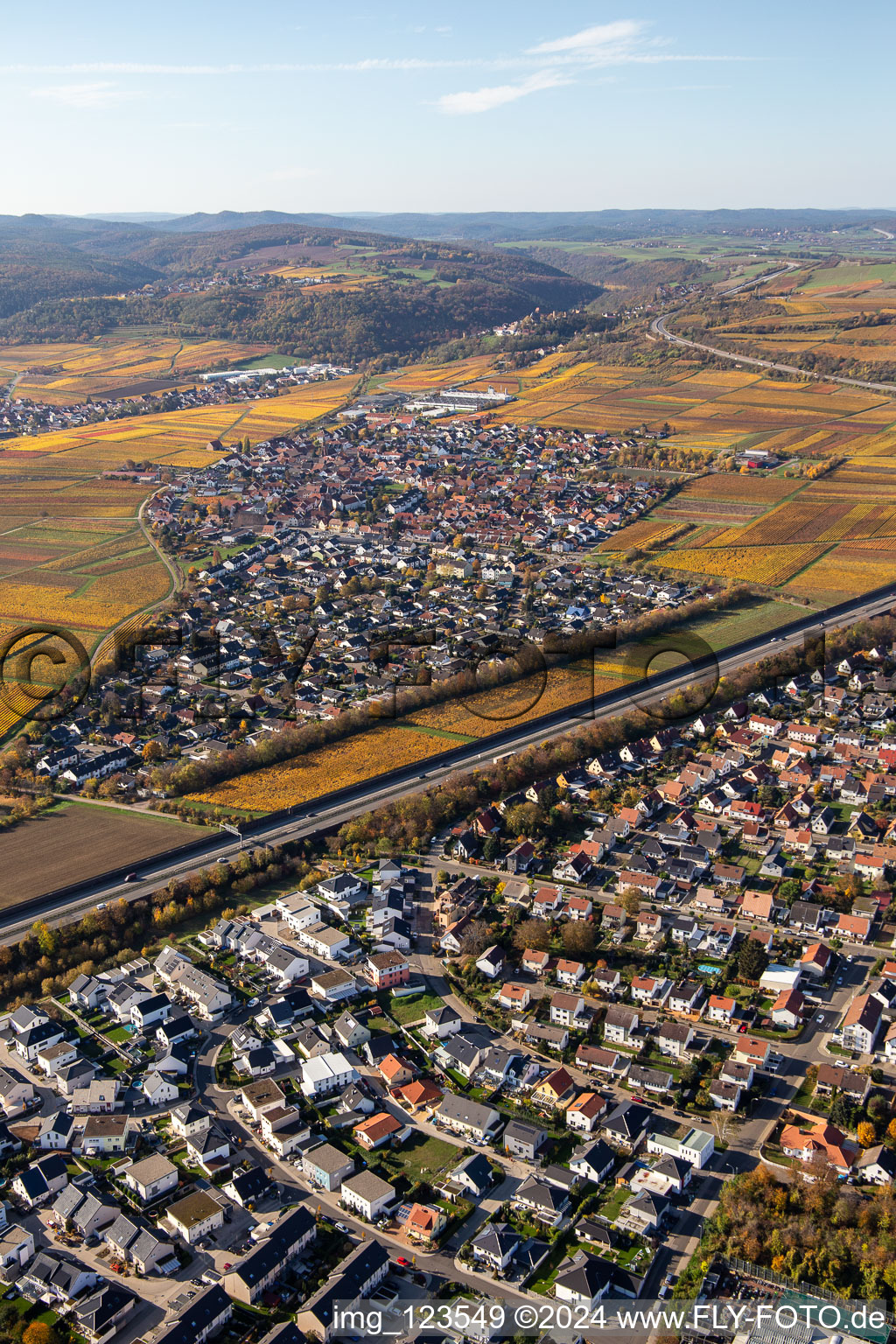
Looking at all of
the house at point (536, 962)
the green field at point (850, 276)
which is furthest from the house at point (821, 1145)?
the green field at point (850, 276)

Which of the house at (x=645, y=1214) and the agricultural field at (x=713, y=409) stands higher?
the agricultural field at (x=713, y=409)

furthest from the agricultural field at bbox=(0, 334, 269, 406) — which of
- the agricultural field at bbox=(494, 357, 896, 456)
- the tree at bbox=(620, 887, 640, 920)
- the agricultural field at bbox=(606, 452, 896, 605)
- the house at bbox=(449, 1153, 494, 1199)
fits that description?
the house at bbox=(449, 1153, 494, 1199)

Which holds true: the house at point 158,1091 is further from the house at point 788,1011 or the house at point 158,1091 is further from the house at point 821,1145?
the house at point 788,1011

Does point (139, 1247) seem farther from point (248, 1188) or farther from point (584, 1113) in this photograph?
point (584, 1113)

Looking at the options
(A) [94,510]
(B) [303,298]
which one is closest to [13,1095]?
(A) [94,510]

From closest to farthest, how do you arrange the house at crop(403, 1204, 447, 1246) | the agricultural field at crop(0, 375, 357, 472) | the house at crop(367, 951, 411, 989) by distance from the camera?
the house at crop(403, 1204, 447, 1246) → the house at crop(367, 951, 411, 989) → the agricultural field at crop(0, 375, 357, 472)

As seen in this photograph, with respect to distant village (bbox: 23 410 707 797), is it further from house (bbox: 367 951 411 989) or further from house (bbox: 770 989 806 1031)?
house (bbox: 770 989 806 1031)
